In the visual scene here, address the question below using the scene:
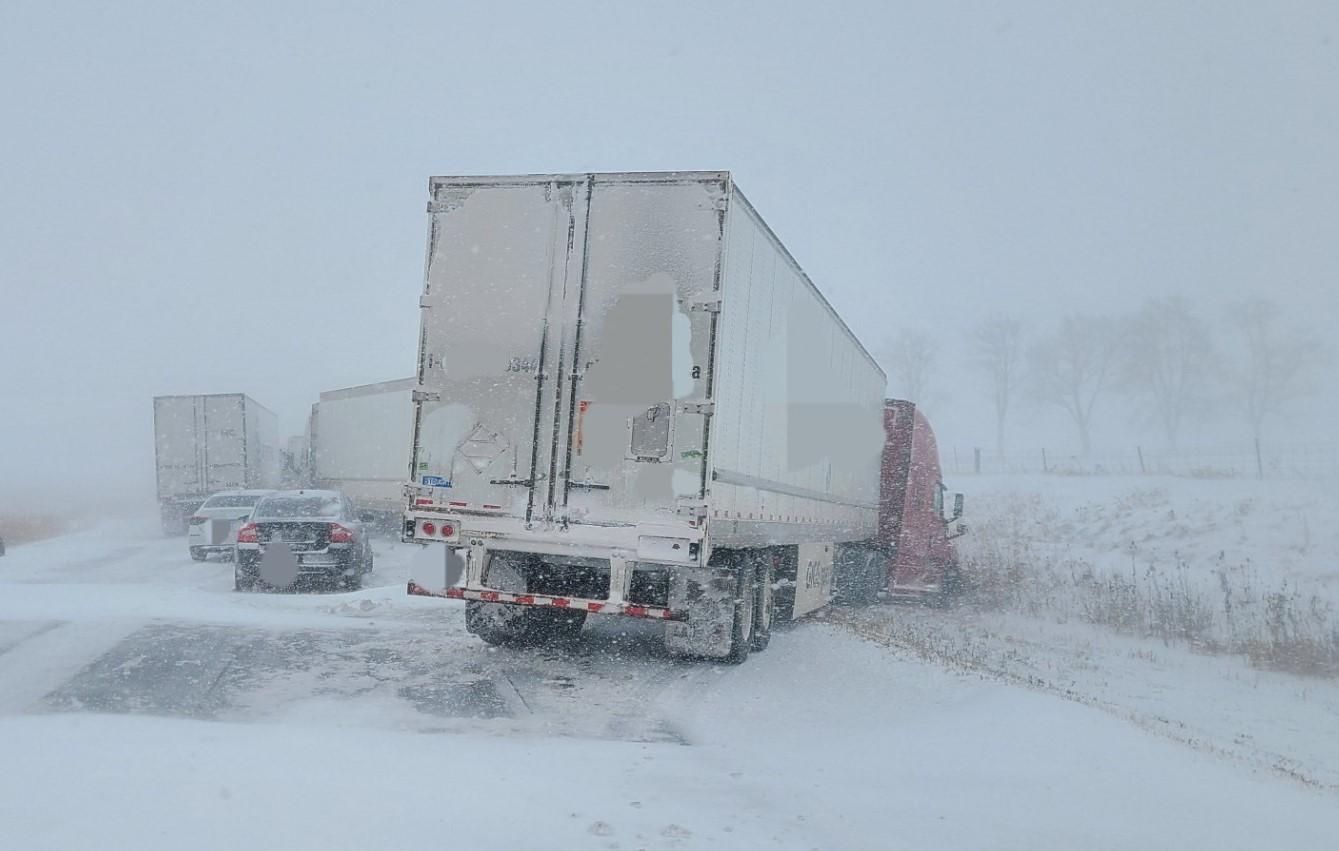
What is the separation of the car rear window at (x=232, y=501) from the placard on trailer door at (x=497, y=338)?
14.2m


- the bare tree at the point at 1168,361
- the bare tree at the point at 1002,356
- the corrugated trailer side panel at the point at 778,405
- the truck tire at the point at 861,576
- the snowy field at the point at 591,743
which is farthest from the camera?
the bare tree at the point at 1002,356

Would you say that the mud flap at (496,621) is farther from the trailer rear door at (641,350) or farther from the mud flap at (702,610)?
the trailer rear door at (641,350)

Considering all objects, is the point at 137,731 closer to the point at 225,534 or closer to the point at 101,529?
the point at 225,534

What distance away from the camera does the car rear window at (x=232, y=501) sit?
21547 millimetres

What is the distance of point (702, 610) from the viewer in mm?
9375

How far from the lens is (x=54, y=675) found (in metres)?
7.99

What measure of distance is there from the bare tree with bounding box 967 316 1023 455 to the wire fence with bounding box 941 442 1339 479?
5723 millimetres

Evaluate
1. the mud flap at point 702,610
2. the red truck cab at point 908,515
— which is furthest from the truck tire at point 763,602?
the red truck cab at point 908,515

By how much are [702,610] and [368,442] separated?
2034 centimetres

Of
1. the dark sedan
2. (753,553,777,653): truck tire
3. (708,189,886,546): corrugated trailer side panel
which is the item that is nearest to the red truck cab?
(708,189,886,546): corrugated trailer side panel

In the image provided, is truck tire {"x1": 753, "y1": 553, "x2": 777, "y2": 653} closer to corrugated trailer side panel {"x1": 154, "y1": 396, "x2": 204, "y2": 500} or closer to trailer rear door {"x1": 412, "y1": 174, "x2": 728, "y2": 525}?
trailer rear door {"x1": 412, "y1": 174, "x2": 728, "y2": 525}

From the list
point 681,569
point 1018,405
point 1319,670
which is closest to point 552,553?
point 681,569

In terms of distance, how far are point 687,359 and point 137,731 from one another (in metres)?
4.54

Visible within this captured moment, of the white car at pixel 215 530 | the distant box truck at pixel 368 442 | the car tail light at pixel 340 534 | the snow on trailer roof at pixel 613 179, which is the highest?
the snow on trailer roof at pixel 613 179
